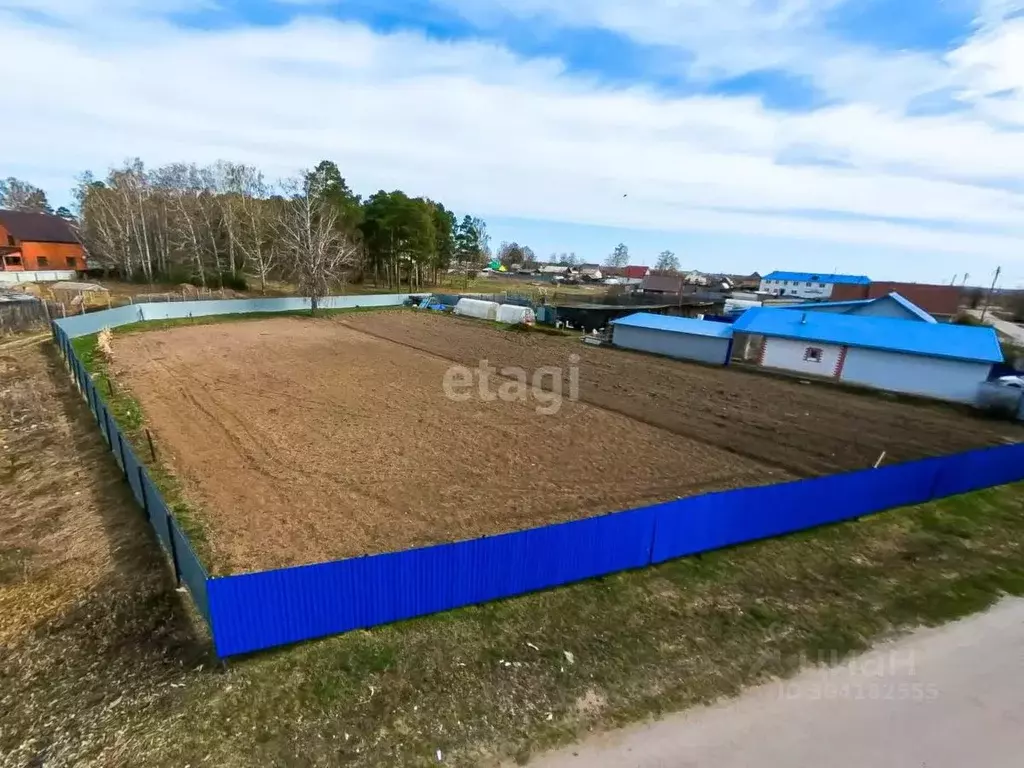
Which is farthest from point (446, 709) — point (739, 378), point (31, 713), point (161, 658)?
point (739, 378)

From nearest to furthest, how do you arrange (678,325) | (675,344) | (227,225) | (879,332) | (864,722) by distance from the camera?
(864,722) → (879,332) → (675,344) → (678,325) → (227,225)

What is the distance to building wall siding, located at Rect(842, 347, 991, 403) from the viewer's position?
70.8ft

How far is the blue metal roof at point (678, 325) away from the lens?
92.7ft

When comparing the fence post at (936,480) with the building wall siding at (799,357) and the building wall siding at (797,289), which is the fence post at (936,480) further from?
the building wall siding at (797,289)

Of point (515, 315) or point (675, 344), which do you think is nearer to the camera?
point (675, 344)

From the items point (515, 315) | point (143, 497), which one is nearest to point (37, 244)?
point (515, 315)

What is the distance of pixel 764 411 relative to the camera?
19531 millimetres

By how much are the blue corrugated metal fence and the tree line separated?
38.0 metres

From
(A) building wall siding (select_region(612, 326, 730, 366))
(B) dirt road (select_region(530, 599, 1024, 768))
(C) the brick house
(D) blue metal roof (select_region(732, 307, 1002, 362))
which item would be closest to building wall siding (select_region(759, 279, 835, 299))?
(D) blue metal roof (select_region(732, 307, 1002, 362))

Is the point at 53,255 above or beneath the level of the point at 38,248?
beneath

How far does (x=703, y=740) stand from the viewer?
19.0ft
